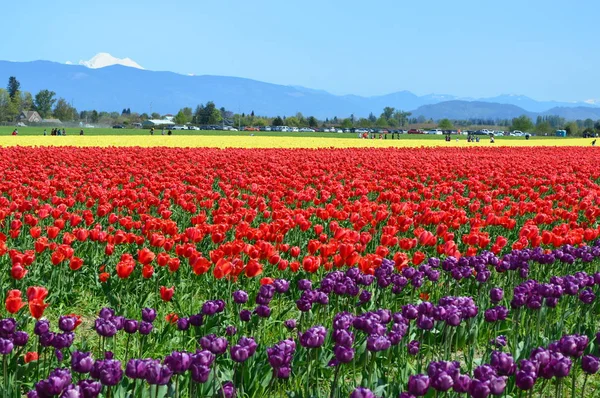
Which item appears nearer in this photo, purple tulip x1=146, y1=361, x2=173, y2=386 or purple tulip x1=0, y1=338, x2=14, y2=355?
purple tulip x1=146, y1=361, x2=173, y2=386

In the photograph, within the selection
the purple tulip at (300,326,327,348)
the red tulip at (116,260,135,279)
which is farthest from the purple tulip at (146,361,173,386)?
the red tulip at (116,260,135,279)

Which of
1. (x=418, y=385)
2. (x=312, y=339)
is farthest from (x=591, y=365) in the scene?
(x=312, y=339)

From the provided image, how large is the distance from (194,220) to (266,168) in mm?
11507

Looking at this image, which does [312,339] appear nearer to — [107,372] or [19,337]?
[107,372]

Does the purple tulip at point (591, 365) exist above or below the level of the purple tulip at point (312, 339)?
below

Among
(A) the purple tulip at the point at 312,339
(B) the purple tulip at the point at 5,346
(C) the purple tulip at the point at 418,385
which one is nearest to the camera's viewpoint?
(C) the purple tulip at the point at 418,385

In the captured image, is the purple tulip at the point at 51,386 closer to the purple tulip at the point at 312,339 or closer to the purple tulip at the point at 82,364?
the purple tulip at the point at 82,364

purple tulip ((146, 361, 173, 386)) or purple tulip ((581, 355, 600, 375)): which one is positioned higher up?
purple tulip ((146, 361, 173, 386))

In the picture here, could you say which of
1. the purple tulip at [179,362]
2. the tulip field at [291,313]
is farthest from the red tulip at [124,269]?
the purple tulip at [179,362]

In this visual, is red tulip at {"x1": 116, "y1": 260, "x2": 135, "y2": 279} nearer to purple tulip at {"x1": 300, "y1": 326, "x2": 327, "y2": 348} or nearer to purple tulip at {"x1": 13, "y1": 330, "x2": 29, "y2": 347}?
purple tulip at {"x1": 13, "y1": 330, "x2": 29, "y2": 347}

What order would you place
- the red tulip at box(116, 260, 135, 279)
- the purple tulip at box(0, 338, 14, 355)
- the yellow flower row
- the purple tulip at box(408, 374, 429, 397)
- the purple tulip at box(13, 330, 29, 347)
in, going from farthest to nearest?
the yellow flower row
the red tulip at box(116, 260, 135, 279)
the purple tulip at box(13, 330, 29, 347)
the purple tulip at box(0, 338, 14, 355)
the purple tulip at box(408, 374, 429, 397)

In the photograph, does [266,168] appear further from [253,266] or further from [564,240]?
[253,266]

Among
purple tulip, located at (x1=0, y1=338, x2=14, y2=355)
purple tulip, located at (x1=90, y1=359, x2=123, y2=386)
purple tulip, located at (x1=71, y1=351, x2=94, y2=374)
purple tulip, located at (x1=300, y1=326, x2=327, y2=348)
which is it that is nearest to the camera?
purple tulip, located at (x1=90, y1=359, x2=123, y2=386)

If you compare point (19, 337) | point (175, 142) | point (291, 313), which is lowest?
point (291, 313)
